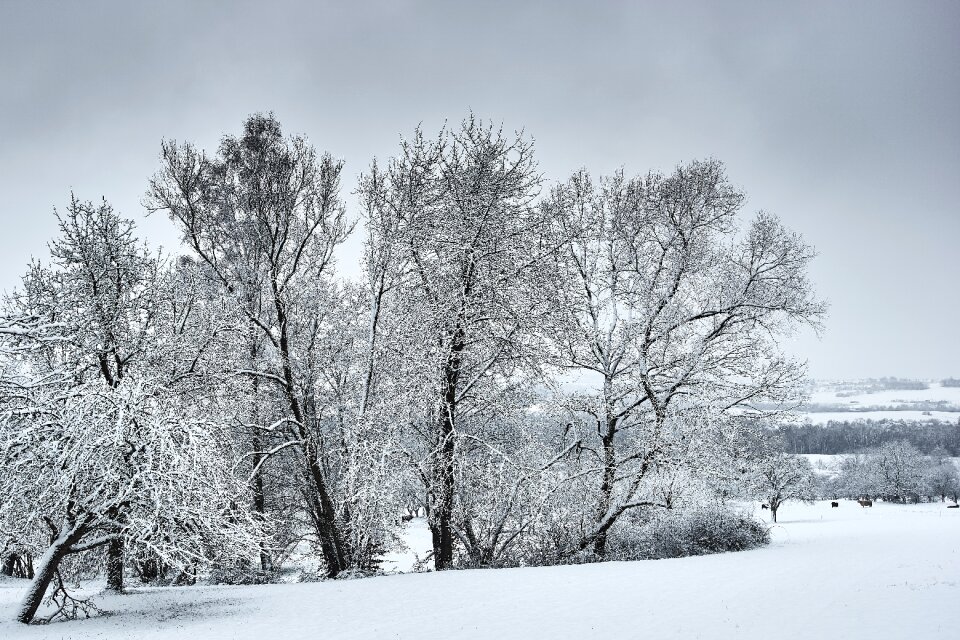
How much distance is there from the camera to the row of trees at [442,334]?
497 inches

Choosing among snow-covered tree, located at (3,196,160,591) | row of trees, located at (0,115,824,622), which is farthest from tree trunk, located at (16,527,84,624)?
snow-covered tree, located at (3,196,160,591)

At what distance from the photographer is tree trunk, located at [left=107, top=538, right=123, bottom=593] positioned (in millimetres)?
11984

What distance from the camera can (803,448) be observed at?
4626 inches

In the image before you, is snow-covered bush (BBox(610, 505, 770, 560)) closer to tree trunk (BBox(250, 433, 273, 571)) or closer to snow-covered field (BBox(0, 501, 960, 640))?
snow-covered field (BBox(0, 501, 960, 640))

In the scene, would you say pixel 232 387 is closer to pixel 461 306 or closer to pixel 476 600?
pixel 461 306

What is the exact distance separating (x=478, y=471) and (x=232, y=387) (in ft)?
20.4

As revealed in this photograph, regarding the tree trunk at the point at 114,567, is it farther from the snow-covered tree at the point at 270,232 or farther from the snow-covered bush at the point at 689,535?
the snow-covered bush at the point at 689,535

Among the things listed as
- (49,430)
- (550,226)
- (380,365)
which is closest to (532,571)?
(380,365)

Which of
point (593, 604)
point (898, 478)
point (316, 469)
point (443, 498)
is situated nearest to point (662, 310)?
point (443, 498)

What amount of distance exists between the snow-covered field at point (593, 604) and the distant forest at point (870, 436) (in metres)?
108

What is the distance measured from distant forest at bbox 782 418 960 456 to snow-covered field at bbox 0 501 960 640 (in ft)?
353

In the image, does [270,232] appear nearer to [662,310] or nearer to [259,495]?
[259,495]

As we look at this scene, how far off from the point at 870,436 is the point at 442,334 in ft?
448

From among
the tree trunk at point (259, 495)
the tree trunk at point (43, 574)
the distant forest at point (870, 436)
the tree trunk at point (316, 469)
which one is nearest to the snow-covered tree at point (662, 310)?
the tree trunk at point (316, 469)
